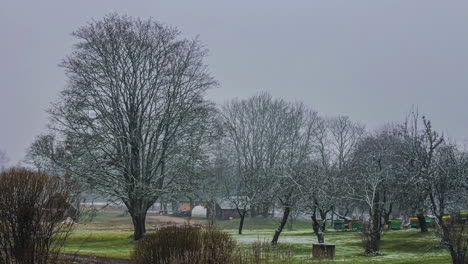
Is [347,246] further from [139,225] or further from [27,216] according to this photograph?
[27,216]

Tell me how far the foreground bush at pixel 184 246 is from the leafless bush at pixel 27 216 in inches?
77.5

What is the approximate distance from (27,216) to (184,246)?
11.3ft

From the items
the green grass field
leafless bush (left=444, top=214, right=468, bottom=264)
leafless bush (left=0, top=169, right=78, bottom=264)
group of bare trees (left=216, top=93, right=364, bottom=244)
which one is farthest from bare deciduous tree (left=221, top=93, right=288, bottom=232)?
leafless bush (left=0, top=169, right=78, bottom=264)

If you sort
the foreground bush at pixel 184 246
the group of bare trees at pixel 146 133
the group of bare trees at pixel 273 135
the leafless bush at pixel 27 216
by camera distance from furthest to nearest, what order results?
1. the group of bare trees at pixel 273 135
2. the group of bare trees at pixel 146 133
3. the leafless bush at pixel 27 216
4. the foreground bush at pixel 184 246

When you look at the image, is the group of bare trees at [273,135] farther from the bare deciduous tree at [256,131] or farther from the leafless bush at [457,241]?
the leafless bush at [457,241]

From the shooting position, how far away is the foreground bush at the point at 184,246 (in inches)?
334

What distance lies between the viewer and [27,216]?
32.2 ft

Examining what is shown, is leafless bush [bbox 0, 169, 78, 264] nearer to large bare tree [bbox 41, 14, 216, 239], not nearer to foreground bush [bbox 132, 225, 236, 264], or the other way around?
foreground bush [bbox 132, 225, 236, 264]

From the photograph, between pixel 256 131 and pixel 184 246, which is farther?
pixel 256 131

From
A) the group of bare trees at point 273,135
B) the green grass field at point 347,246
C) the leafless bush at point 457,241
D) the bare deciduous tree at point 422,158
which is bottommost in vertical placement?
the green grass field at point 347,246

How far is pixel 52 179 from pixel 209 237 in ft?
13.1

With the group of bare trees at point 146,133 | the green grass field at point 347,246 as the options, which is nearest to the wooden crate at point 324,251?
the green grass field at point 347,246

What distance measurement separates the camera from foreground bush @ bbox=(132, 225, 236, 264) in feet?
27.8

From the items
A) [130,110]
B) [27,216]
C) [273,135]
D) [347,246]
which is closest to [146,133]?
[130,110]
